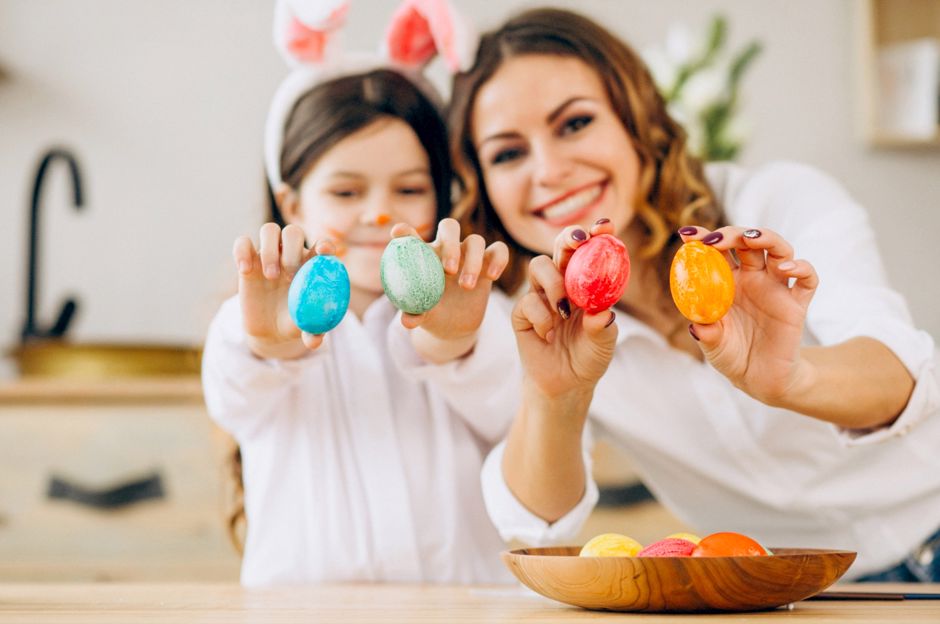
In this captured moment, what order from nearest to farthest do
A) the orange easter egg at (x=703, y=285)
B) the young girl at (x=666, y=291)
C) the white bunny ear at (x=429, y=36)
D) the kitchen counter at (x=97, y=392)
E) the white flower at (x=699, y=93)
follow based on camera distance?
1. the orange easter egg at (x=703, y=285)
2. the young girl at (x=666, y=291)
3. the white bunny ear at (x=429, y=36)
4. the kitchen counter at (x=97, y=392)
5. the white flower at (x=699, y=93)

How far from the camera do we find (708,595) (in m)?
0.70

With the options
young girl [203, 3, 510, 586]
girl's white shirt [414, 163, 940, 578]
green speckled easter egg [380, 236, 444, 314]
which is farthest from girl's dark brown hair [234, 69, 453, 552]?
green speckled easter egg [380, 236, 444, 314]

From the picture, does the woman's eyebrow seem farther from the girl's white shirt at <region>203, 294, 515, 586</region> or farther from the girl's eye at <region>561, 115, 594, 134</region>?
the girl's white shirt at <region>203, 294, 515, 586</region>

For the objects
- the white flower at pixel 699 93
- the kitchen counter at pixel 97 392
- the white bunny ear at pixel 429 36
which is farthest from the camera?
the white flower at pixel 699 93

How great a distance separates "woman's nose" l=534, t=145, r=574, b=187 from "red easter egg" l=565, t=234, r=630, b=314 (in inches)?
18.2

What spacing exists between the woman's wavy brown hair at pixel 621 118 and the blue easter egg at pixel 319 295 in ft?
1.88

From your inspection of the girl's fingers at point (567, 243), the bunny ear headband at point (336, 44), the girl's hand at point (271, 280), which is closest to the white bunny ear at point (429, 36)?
the bunny ear headband at point (336, 44)

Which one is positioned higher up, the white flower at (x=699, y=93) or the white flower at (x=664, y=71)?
the white flower at (x=664, y=71)

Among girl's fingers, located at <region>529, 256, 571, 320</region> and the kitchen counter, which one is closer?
girl's fingers, located at <region>529, 256, 571, 320</region>

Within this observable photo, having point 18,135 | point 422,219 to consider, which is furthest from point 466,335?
point 18,135

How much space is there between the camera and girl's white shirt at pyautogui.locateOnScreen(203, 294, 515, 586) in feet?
4.22

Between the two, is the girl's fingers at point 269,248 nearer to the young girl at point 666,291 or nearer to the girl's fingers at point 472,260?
the girl's fingers at point 472,260

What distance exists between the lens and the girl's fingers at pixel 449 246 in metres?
0.88

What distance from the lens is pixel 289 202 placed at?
138 centimetres
